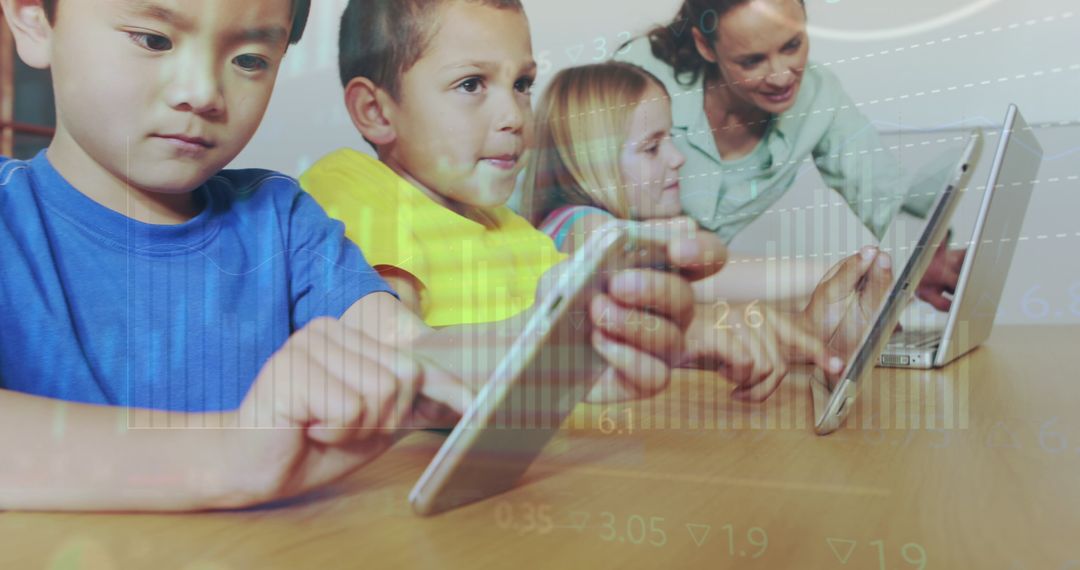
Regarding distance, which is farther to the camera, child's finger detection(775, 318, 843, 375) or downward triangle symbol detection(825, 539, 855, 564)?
child's finger detection(775, 318, 843, 375)

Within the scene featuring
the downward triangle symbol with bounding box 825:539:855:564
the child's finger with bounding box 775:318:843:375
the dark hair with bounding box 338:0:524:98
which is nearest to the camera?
the downward triangle symbol with bounding box 825:539:855:564

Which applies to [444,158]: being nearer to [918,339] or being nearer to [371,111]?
[371,111]

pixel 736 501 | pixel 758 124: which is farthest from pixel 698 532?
pixel 758 124

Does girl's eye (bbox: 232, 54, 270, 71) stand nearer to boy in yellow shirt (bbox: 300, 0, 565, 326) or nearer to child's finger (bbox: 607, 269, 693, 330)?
boy in yellow shirt (bbox: 300, 0, 565, 326)

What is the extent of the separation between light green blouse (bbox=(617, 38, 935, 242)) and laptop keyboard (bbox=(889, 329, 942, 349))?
6 centimetres

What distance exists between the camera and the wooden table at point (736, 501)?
378mm

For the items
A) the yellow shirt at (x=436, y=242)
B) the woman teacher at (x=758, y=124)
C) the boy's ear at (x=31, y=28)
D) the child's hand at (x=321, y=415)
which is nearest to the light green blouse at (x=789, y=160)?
the woman teacher at (x=758, y=124)

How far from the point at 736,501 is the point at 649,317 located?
11cm

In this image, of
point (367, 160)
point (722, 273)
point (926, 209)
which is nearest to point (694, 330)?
point (722, 273)

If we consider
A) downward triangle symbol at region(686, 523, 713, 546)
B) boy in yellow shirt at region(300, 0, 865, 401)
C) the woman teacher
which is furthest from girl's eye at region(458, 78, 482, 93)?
downward triangle symbol at region(686, 523, 713, 546)

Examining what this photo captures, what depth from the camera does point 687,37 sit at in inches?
20.4

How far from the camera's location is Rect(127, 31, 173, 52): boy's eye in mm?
571

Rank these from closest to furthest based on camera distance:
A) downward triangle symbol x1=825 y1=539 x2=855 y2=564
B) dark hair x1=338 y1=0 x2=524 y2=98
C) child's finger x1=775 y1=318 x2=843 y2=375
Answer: downward triangle symbol x1=825 y1=539 x2=855 y2=564 → child's finger x1=775 y1=318 x2=843 y2=375 → dark hair x1=338 y1=0 x2=524 y2=98

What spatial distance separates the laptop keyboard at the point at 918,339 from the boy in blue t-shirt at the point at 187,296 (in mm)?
112
